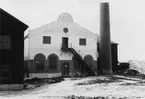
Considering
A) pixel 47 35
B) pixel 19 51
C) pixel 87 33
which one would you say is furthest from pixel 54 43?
pixel 19 51

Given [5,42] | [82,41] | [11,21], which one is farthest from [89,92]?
[82,41]

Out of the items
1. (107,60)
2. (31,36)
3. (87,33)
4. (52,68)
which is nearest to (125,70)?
(107,60)

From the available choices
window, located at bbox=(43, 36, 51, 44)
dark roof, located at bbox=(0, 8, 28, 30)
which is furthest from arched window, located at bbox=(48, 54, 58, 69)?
dark roof, located at bbox=(0, 8, 28, 30)

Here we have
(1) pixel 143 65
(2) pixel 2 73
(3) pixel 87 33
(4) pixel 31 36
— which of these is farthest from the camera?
(1) pixel 143 65

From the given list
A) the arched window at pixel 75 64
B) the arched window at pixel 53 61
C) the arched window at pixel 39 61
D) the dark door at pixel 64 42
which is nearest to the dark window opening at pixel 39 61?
the arched window at pixel 39 61

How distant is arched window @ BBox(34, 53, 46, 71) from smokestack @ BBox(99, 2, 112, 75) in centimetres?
1157

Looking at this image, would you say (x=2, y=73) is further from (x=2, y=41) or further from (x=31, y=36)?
(x=31, y=36)

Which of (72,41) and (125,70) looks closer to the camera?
(72,41)

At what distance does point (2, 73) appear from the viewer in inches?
1310

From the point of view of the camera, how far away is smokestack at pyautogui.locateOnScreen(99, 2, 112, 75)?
5443 cm

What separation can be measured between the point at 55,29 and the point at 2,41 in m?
16.7

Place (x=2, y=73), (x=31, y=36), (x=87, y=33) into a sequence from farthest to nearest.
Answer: (x=87, y=33) → (x=31, y=36) → (x=2, y=73)

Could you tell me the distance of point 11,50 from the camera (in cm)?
3384

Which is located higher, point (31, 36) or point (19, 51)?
point (31, 36)
